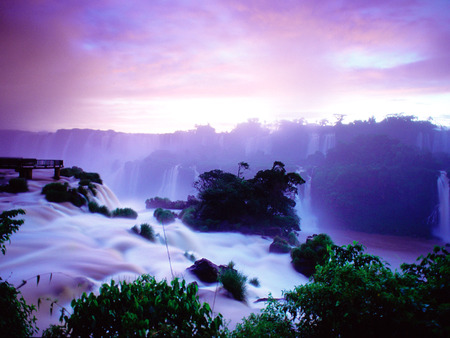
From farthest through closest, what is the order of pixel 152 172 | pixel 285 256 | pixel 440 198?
pixel 152 172
pixel 440 198
pixel 285 256

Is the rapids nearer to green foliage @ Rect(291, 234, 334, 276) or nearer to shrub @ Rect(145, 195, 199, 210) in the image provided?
green foliage @ Rect(291, 234, 334, 276)

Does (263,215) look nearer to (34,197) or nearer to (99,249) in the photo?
(99,249)

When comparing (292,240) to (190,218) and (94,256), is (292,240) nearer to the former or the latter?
(190,218)

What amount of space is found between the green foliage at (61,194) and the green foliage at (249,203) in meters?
10.2

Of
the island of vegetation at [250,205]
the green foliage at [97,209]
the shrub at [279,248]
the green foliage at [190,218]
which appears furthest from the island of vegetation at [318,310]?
the island of vegetation at [250,205]

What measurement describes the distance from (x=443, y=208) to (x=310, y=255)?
Result: 40198 mm

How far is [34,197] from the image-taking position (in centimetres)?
1692

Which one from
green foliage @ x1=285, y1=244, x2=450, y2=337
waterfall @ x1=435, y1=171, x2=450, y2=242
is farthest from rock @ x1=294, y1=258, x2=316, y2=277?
waterfall @ x1=435, y1=171, x2=450, y2=242

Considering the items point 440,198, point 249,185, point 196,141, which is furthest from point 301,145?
point 249,185

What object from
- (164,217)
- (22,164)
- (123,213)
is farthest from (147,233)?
(22,164)

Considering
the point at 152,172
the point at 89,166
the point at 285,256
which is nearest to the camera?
the point at 285,256

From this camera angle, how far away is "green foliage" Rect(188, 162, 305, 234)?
2633 centimetres

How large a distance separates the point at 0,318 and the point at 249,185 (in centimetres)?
2442

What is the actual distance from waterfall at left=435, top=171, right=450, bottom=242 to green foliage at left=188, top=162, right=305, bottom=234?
29.8 meters
